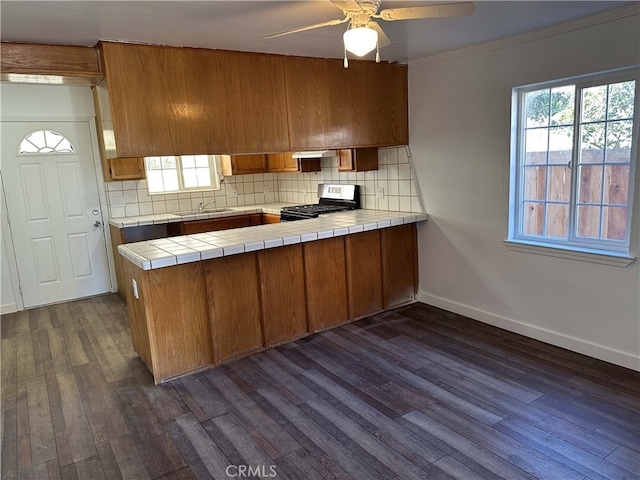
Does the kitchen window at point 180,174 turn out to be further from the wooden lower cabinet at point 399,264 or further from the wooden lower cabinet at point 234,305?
the wooden lower cabinet at point 399,264

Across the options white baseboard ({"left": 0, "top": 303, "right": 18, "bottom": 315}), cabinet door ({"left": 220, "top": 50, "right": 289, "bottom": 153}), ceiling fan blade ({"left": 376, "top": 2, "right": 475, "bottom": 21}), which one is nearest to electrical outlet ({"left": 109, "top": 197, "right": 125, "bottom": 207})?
white baseboard ({"left": 0, "top": 303, "right": 18, "bottom": 315})

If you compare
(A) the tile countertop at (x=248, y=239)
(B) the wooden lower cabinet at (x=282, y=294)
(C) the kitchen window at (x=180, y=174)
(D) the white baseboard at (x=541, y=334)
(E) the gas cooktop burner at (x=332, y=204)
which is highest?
(C) the kitchen window at (x=180, y=174)

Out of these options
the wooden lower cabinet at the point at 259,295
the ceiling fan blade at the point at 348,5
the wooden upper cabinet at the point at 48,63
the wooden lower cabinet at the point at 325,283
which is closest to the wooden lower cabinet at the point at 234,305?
the wooden lower cabinet at the point at 259,295

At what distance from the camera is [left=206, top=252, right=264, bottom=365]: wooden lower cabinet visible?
3125mm

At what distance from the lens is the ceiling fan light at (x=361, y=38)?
1980 mm

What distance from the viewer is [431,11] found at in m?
2.00

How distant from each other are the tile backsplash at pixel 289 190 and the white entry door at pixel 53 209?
0.33 m

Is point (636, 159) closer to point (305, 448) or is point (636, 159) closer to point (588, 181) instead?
point (588, 181)

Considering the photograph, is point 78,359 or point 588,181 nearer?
point 588,181

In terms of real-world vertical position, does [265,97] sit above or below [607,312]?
above

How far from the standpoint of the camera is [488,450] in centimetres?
212

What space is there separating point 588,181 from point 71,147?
16.3 feet

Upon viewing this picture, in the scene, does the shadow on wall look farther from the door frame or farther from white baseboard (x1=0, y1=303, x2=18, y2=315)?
white baseboard (x1=0, y1=303, x2=18, y2=315)

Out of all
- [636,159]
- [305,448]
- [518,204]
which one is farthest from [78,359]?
[636,159]
